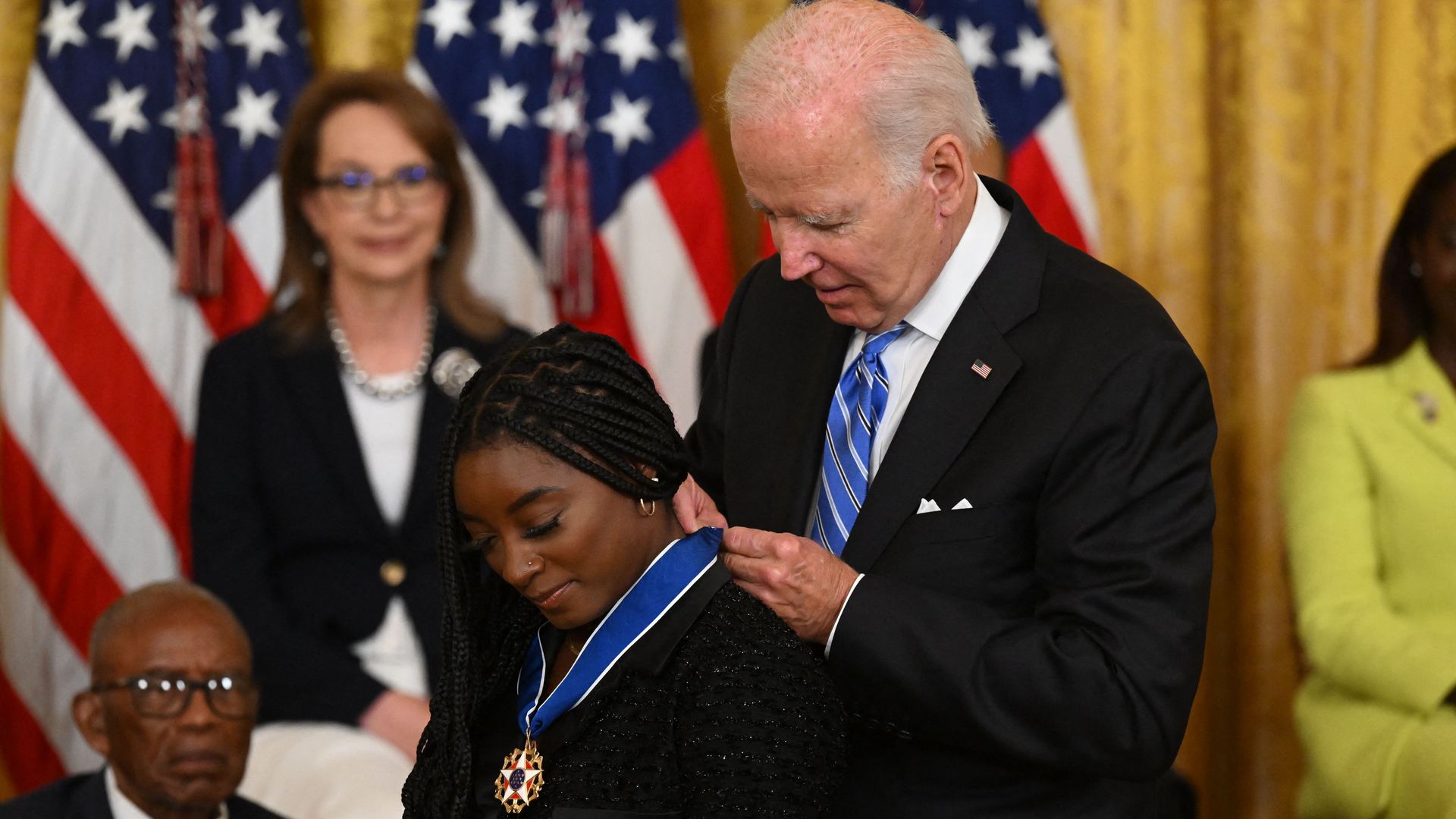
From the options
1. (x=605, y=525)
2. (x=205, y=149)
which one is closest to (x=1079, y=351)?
(x=605, y=525)

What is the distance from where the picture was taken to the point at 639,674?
2.01m

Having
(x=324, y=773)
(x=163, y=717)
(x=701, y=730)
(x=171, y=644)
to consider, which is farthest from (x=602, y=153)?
(x=701, y=730)

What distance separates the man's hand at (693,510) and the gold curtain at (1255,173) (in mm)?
2781

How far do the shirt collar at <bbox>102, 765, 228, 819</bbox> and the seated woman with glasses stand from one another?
558mm

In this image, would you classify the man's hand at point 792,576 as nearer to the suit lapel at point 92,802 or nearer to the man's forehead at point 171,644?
the man's forehead at point 171,644

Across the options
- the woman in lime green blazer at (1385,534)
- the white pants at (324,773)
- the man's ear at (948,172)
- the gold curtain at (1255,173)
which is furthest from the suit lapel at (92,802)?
the gold curtain at (1255,173)

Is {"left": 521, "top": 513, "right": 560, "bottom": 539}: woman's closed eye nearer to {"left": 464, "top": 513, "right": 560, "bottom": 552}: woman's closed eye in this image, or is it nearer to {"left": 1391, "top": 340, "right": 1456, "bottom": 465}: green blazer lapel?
{"left": 464, "top": 513, "right": 560, "bottom": 552}: woman's closed eye

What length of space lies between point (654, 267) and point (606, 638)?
2.63 meters

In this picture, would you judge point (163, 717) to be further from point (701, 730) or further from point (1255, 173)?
point (1255, 173)

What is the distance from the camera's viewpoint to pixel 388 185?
158 inches

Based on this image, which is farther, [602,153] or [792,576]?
[602,153]

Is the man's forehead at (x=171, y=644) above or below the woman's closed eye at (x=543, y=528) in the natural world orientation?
below

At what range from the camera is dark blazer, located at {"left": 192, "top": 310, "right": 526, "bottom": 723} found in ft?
12.0

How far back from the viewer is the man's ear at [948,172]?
90.2 inches
